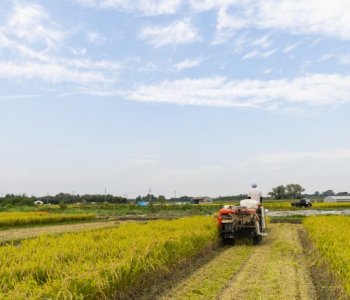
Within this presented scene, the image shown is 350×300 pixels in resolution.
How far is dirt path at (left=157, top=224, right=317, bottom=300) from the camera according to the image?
6.33 meters

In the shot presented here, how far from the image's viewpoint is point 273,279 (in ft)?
23.8

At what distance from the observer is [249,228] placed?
39.9 feet

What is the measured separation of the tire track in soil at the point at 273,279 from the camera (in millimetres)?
6289

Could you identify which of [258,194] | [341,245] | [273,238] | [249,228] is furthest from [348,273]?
[273,238]

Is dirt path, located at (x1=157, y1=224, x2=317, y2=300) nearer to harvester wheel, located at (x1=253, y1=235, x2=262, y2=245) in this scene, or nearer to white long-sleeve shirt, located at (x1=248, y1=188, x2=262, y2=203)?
harvester wheel, located at (x1=253, y1=235, x2=262, y2=245)

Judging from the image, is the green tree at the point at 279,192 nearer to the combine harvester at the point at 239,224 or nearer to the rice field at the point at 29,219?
the rice field at the point at 29,219

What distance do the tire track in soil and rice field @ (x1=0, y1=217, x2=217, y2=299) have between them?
4.43ft

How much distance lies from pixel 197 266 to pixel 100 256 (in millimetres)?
3050

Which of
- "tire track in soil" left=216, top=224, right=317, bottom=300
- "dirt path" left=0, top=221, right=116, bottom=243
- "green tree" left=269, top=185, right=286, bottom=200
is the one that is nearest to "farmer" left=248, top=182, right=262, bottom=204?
"tire track in soil" left=216, top=224, right=317, bottom=300

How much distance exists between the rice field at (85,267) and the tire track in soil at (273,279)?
4.43 feet

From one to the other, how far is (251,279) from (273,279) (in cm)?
40

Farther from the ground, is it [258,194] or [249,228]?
[258,194]

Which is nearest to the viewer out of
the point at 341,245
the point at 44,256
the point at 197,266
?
the point at 44,256

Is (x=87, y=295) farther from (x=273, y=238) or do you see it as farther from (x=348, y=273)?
(x=273, y=238)
